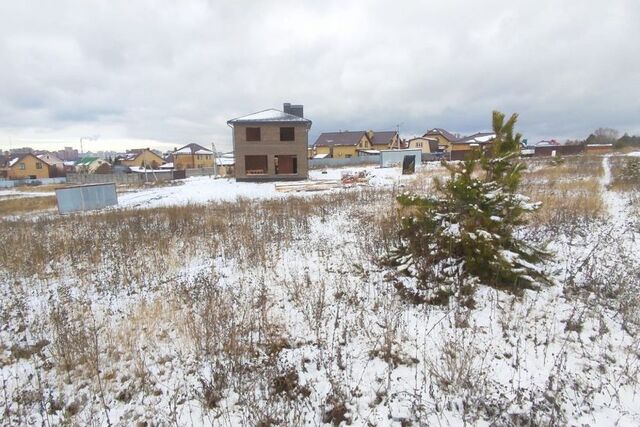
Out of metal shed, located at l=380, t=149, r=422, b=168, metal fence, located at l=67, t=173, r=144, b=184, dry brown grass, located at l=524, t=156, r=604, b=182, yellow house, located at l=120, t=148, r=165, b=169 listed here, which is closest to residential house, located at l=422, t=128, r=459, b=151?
metal shed, located at l=380, t=149, r=422, b=168

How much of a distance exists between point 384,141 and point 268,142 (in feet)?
144

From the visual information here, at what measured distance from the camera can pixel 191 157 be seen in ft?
235

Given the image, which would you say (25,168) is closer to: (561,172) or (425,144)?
(425,144)

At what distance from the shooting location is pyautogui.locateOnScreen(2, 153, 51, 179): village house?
65.1 metres

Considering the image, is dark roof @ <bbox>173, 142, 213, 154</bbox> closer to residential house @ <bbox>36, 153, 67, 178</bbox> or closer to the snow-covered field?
residential house @ <bbox>36, 153, 67, 178</bbox>

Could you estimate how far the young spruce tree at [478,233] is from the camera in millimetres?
4531

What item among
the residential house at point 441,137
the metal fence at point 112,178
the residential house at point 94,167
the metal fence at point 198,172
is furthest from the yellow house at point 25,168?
the residential house at point 441,137

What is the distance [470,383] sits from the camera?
10.4ft

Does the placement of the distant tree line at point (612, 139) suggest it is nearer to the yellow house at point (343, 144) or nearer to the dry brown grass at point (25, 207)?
the yellow house at point (343, 144)

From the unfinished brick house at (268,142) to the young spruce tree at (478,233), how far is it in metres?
24.3

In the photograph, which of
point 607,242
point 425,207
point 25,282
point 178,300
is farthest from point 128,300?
point 607,242

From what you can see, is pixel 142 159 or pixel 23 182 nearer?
pixel 23 182

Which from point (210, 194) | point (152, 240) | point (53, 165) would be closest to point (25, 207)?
point (210, 194)

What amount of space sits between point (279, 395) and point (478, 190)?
3698mm
